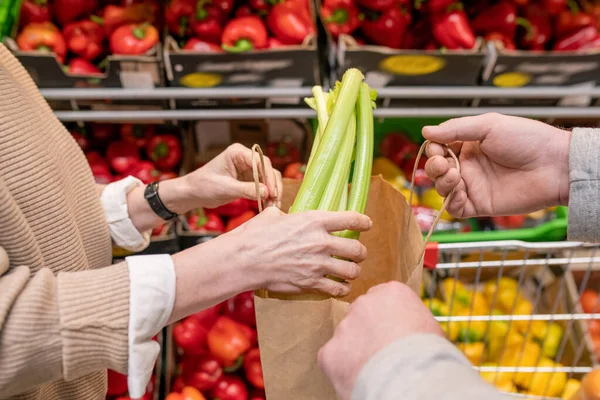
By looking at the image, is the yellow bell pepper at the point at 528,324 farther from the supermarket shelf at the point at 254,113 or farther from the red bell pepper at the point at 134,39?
the red bell pepper at the point at 134,39

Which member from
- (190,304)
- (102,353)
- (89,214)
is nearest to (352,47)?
(89,214)

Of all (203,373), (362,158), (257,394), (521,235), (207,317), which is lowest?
(257,394)

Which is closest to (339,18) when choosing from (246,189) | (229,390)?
(246,189)

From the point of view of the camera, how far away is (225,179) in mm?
1155

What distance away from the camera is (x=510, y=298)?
1.68 meters

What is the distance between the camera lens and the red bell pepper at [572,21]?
5.98 ft

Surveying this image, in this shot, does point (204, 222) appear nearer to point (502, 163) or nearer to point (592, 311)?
point (502, 163)

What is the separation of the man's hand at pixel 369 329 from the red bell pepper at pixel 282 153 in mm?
Result: 1272

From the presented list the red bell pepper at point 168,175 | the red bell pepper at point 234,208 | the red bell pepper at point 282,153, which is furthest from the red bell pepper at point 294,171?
the red bell pepper at point 168,175

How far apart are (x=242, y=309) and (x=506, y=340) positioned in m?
0.78

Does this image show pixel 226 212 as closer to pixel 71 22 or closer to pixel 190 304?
pixel 71 22

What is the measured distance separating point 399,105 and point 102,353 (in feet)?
3.90

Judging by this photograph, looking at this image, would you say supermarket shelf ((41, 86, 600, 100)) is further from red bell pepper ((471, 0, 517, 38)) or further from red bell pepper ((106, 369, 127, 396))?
red bell pepper ((106, 369, 127, 396))

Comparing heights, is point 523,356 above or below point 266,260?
below
